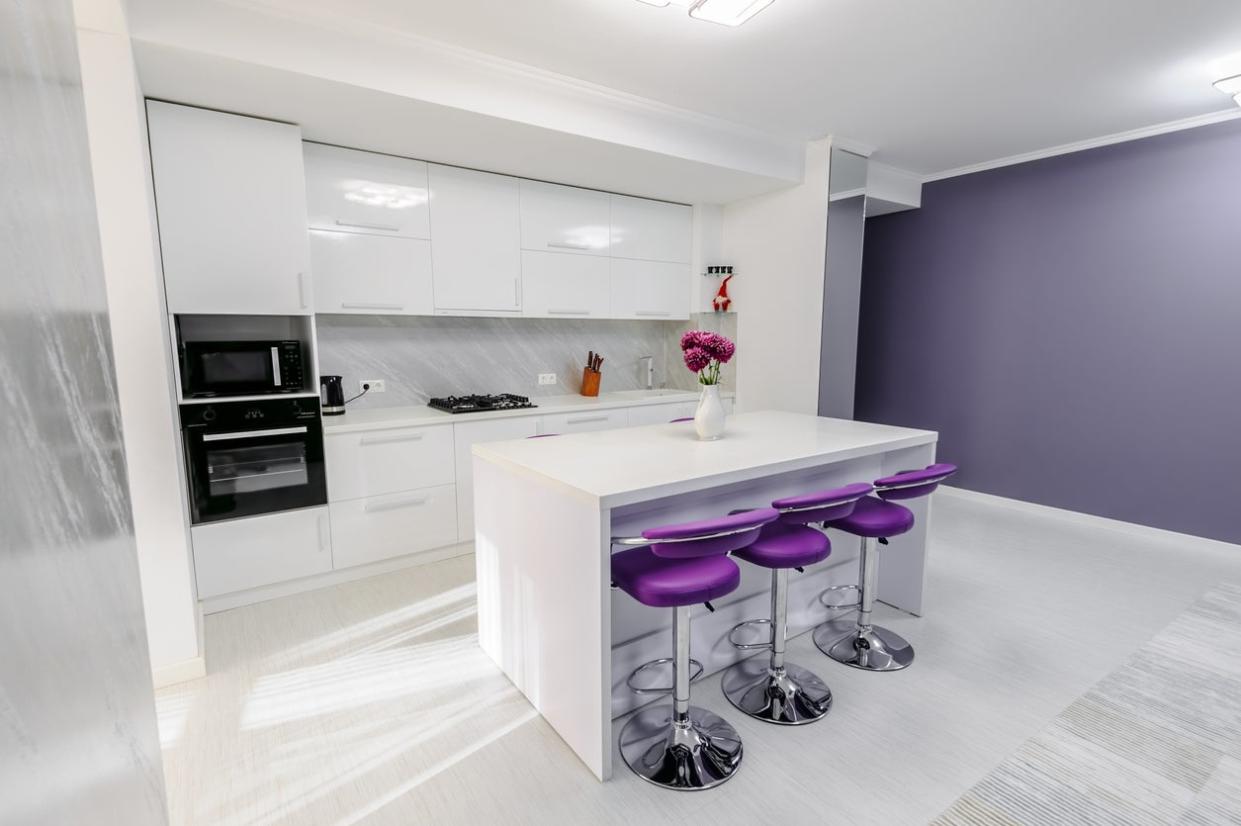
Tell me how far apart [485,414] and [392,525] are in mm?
824

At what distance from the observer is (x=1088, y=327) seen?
4113 mm

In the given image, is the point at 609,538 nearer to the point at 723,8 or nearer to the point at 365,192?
the point at 723,8

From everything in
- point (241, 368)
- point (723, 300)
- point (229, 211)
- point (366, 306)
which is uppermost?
point (229, 211)

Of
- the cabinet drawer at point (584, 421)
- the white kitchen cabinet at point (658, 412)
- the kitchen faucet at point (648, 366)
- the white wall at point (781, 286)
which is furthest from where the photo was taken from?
the kitchen faucet at point (648, 366)

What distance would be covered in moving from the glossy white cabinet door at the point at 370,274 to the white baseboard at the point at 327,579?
1.44m

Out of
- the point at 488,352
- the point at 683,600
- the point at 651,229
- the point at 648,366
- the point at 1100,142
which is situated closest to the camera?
the point at 683,600

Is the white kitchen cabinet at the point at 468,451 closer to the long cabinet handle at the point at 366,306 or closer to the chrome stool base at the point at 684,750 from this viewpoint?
the long cabinet handle at the point at 366,306

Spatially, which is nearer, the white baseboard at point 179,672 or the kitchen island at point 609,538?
the kitchen island at point 609,538

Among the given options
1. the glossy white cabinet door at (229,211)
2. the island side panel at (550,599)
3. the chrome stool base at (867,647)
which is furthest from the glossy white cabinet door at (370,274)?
the chrome stool base at (867,647)

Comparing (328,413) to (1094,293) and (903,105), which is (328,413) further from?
(1094,293)

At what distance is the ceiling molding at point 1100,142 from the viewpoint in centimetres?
356

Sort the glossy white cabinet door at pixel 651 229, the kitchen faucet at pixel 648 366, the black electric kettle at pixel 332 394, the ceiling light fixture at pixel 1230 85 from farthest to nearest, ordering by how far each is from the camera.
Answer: the kitchen faucet at pixel 648 366 → the glossy white cabinet door at pixel 651 229 → the black electric kettle at pixel 332 394 → the ceiling light fixture at pixel 1230 85

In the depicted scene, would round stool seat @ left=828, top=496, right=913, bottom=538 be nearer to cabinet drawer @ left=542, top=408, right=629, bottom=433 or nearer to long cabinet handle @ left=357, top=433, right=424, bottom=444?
cabinet drawer @ left=542, top=408, right=629, bottom=433

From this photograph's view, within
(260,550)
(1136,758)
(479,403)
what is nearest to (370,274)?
(479,403)
